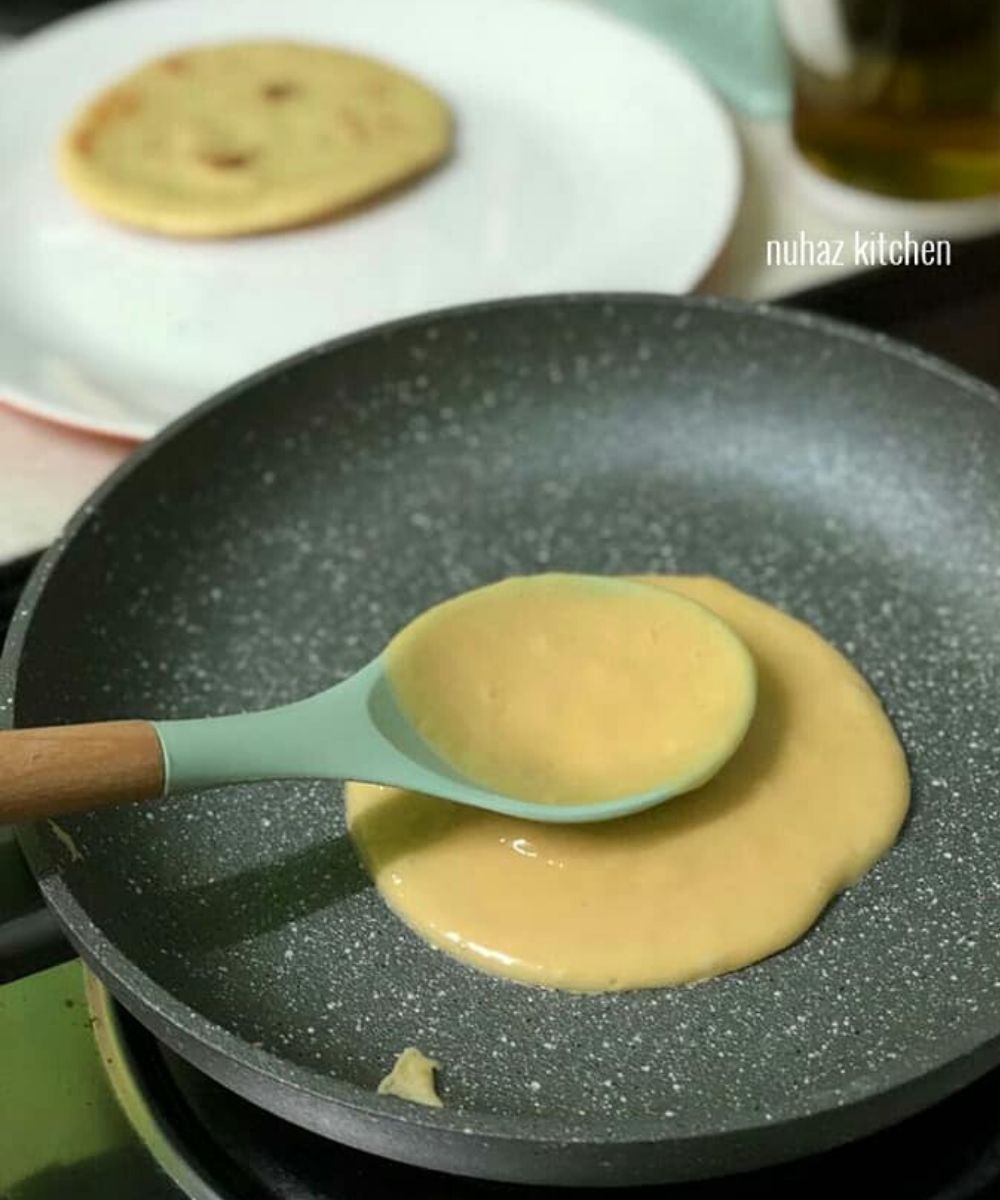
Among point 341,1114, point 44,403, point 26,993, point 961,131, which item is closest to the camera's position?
point 341,1114

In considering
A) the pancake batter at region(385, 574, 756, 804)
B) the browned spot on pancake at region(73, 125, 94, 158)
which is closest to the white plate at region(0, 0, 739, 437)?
the browned spot on pancake at region(73, 125, 94, 158)

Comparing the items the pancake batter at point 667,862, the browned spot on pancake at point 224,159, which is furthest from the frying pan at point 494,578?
the browned spot on pancake at point 224,159

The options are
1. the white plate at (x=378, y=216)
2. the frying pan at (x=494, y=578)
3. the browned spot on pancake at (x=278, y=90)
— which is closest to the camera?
the frying pan at (x=494, y=578)

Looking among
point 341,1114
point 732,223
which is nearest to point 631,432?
point 732,223

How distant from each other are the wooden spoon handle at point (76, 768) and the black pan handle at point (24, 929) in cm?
8

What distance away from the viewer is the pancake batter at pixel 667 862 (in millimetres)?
465

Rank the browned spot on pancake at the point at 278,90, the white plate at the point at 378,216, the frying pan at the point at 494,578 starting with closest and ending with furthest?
the frying pan at the point at 494,578, the white plate at the point at 378,216, the browned spot on pancake at the point at 278,90

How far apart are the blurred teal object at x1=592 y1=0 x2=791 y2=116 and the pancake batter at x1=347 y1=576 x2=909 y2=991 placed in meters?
0.45

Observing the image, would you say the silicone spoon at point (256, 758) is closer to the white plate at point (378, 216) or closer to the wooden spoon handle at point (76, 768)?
the wooden spoon handle at point (76, 768)

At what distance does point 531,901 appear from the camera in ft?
1.57

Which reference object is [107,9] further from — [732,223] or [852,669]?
[852,669]

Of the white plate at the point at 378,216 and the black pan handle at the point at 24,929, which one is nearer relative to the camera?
the black pan handle at the point at 24,929

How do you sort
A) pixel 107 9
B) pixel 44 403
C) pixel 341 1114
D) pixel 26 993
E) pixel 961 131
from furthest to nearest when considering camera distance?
pixel 107 9 → pixel 961 131 → pixel 44 403 → pixel 26 993 → pixel 341 1114

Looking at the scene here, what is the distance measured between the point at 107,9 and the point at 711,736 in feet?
2.07
